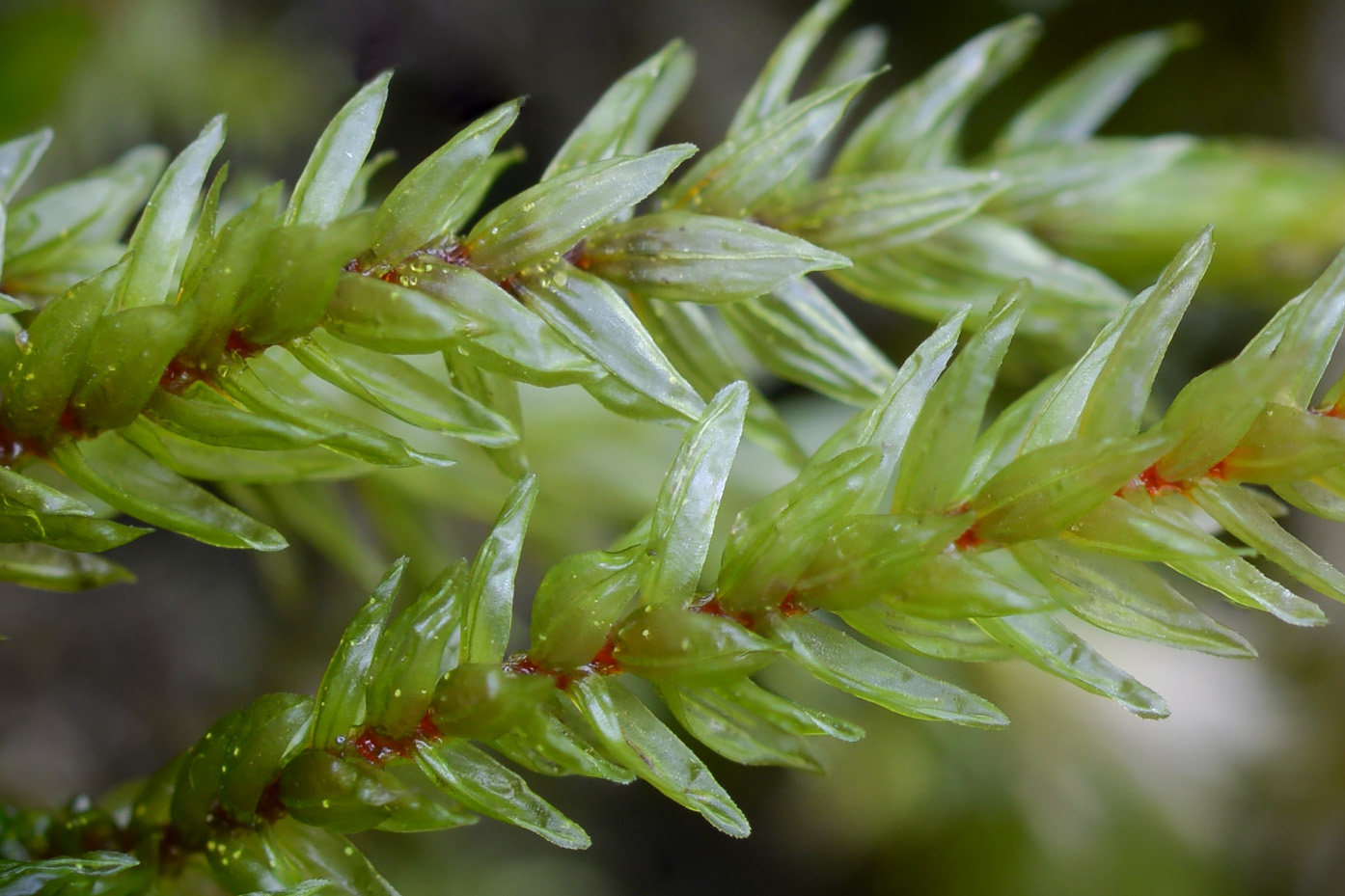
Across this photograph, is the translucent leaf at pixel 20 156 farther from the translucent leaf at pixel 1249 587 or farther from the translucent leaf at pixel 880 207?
the translucent leaf at pixel 1249 587

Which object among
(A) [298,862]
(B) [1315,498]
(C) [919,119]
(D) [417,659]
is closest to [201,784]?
(A) [298,862]

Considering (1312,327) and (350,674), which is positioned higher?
(1312,327)

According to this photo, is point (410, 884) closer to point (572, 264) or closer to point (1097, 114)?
point (572, 264)

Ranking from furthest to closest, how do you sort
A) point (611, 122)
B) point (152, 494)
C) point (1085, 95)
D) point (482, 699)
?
point (1085, 95)
point (611, 122)
point (152, 494)
point (482, 699)

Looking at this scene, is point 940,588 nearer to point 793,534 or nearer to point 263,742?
point 793,534

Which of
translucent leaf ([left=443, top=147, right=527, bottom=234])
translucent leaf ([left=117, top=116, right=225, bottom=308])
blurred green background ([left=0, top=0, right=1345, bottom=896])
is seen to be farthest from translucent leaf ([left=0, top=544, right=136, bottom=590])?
blurred green background ([left=0, top=0, right=1345, bottom=896])

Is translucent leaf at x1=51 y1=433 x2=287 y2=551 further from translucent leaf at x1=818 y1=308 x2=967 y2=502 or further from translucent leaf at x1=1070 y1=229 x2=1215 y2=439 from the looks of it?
translucent leaf at x1=1070 y1=229 x2=1215 y2=439
